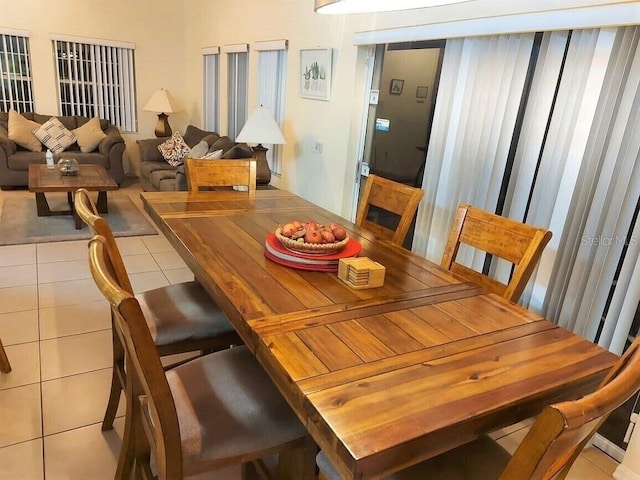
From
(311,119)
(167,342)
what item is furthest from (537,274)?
(311,119)

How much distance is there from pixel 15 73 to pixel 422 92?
5724 mm

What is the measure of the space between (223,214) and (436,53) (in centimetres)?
166

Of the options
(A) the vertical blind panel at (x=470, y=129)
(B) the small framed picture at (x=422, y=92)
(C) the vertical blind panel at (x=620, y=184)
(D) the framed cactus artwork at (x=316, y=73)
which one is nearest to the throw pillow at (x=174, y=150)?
(D) the framed cactus artwork at (x=316, y=73)

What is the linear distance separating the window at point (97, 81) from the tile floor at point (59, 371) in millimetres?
3494

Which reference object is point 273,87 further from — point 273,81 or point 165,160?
point 165,160

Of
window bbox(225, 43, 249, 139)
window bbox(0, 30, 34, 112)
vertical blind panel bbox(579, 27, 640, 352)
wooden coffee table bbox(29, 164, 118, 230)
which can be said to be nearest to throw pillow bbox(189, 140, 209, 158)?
window bbox(225, 43, 249, 139)

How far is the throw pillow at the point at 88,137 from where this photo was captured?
5.91 m

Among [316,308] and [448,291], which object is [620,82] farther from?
[316,308]

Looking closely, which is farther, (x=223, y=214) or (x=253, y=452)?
(x=223, y=214)

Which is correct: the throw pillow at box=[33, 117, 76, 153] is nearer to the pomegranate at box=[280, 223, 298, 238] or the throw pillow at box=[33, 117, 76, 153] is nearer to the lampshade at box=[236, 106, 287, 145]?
the lampshade at box=[236, 106, 287, 145]

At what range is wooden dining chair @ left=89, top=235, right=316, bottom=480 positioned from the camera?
1.00 meters

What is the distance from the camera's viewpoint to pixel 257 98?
4.97 m

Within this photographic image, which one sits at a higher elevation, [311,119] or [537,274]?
[311,119]

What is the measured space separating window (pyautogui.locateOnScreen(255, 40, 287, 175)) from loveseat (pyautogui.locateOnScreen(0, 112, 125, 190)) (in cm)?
231
